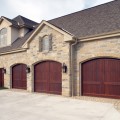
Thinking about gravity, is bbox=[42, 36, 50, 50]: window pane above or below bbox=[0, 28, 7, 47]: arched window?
below

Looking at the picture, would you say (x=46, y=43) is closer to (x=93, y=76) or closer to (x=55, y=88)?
(x=55, y=88)

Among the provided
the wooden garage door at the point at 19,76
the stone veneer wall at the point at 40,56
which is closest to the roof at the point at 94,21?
the stone veneer wall at the point at 40,56

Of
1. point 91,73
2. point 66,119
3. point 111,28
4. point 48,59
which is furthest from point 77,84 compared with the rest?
point 66,119

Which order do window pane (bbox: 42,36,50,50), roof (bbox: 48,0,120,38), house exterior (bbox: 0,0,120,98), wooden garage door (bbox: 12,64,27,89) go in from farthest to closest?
wooden garage door (bbox: 12,64,27,89)
window pane (bbox: 42,36,50,50)
roof (bbox: 48,0,120,38)
house exterior (bbox: 0,0,120,98)

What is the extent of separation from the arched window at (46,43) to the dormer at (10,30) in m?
7.02

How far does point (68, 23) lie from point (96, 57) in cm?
595

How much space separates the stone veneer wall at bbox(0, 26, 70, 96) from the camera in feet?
45.0

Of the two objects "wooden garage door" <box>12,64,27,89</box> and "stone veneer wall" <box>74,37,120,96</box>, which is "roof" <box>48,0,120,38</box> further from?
"wooden garage door" <box>12,64,27,89</box>

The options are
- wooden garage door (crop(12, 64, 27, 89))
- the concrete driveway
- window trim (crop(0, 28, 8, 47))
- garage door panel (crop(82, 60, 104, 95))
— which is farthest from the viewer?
window trim (crop(0, 28, 8, 47))

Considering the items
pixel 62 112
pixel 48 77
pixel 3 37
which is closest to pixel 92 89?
pixel 48 77

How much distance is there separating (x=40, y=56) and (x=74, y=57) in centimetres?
340

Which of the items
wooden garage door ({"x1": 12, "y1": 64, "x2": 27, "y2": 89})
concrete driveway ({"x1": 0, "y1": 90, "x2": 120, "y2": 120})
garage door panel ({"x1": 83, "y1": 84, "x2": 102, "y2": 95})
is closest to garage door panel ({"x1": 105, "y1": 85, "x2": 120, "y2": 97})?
garage door panel ({"x1": 83, "y1": 84, "x2": 102, "y2": 95})

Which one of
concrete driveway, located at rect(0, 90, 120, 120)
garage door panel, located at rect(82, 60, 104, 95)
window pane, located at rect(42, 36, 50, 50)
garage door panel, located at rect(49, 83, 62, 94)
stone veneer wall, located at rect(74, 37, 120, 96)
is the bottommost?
concrete driveway, located at rect(0, 90, 120, 120)

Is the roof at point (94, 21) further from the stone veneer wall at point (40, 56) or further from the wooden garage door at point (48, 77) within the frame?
the wooden garage door at point (48, 77)
